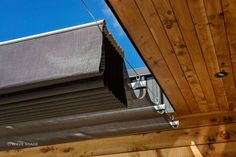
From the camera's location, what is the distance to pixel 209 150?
359 centimetres

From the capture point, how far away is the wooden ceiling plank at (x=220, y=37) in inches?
76.5

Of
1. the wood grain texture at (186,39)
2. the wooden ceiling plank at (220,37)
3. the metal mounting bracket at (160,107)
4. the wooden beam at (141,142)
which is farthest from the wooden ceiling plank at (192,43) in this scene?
the wooden beam at (141,142)

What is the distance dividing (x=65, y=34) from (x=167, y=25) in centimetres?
62

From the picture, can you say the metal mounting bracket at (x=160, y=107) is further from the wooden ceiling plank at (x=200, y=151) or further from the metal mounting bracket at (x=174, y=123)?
the wooden ceiling plank at (x=200, y=151)

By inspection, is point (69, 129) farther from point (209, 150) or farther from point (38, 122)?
point (209, 150)

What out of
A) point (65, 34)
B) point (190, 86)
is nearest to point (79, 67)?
point (65, 34)

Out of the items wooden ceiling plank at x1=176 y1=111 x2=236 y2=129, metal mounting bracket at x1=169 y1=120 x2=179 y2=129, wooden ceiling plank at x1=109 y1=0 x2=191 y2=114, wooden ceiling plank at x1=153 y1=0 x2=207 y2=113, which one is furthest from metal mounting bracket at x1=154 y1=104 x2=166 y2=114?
wooden ceiling plank at x1=176 y1=111 x2=236 y2=129

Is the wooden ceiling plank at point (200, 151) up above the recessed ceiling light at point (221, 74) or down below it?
below

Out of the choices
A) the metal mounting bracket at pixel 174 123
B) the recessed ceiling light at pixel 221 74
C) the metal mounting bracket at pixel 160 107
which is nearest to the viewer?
the recessed ceiling light at pixel 221 74

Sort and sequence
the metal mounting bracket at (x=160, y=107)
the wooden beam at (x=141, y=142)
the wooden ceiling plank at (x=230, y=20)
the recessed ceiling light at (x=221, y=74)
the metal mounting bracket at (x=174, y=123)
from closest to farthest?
the wooden ceiling plank at (x=230, y=20) → the recessed ceiling light at (x=221, y=74) → the metal mounting bracket at (x=160, y=107) → the metal mounting bracket at (x=174, y=123) → the wooden beam at (x=141, y=142)

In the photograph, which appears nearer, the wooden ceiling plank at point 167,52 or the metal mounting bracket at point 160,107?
the wooden ceiling plank at point 167,52

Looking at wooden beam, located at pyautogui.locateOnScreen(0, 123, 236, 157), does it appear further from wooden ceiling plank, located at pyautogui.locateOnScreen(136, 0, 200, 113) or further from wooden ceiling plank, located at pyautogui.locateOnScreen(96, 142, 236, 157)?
wooden ceiling plank, located at pyautogui.locateOnScreen(136, 0, 200, 113)

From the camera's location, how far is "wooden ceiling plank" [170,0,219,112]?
1970mm

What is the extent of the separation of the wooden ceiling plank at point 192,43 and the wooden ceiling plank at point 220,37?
0.38ft
